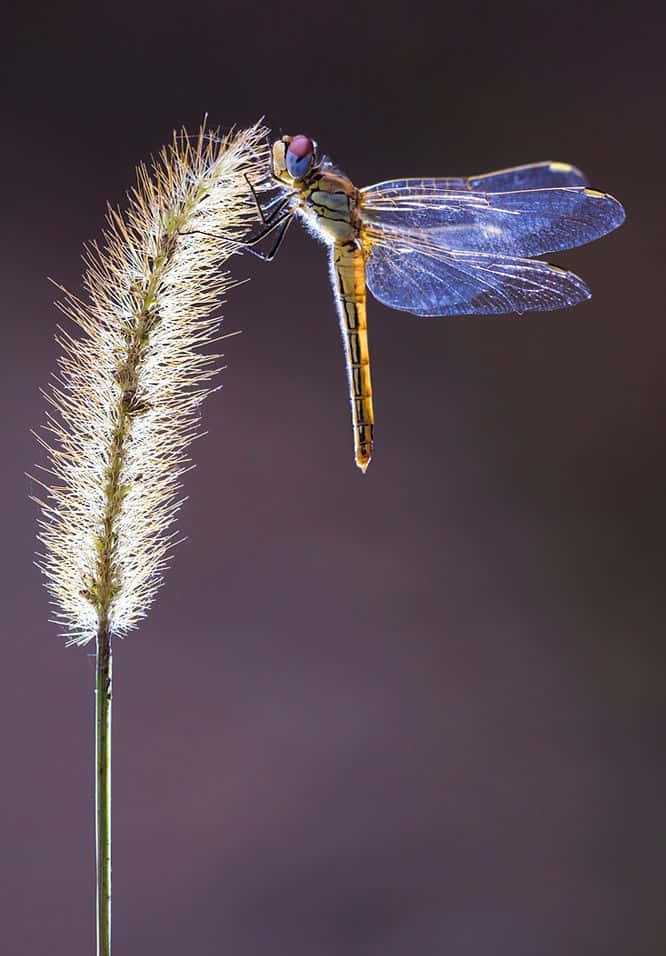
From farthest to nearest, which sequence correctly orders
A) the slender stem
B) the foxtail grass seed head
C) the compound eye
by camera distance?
the compound eye, the foxtail grass seed head, the slender stem

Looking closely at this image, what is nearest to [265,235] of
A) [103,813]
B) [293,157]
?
[293,157]

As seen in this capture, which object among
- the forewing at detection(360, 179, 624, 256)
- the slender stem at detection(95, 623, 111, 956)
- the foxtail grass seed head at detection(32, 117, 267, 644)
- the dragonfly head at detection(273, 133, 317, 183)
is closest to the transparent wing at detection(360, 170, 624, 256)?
the forewing at detection(360, 179, 624, 256)

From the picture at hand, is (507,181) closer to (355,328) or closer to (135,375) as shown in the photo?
(355,328)

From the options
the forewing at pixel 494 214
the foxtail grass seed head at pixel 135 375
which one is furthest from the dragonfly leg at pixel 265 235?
the forewing at pixel 494 214

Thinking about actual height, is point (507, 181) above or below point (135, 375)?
above

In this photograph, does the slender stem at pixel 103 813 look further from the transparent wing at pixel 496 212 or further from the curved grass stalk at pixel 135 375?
the transparent wing at pixel 496 212

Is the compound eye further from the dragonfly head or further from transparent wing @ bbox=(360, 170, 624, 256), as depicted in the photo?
transparent wing @ bbox=(360, 170, 624, 256)

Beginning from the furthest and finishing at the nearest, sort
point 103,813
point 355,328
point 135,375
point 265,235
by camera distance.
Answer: point 355,328 → point 265,235 → point 135,375 → point 103,813

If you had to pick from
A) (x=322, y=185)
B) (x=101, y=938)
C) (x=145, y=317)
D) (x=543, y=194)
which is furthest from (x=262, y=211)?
(x=101, y=938)
